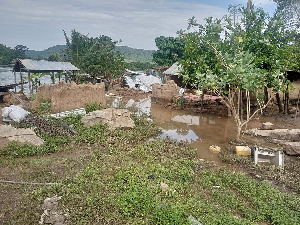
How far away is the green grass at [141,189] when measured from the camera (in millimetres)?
4645

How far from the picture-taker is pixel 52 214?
4.59 m

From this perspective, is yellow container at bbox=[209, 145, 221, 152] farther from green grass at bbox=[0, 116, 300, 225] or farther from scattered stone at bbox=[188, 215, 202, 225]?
scattered stone at bbox=[188, 215, 202, 225]

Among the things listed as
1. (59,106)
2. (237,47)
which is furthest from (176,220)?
(59,106)

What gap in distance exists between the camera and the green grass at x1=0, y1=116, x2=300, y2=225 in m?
4.64

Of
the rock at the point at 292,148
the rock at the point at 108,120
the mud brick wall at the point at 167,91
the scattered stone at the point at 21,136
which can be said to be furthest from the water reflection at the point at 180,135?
the mud brick wall at the point at 167,91

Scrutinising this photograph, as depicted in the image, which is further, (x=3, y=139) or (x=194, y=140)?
(x=194, y=140)

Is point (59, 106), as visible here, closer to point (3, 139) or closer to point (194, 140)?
point (3, 139)

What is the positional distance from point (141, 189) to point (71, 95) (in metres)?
8.17

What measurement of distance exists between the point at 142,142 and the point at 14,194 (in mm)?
4518

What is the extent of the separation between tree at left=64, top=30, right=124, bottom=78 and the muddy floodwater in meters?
8.27

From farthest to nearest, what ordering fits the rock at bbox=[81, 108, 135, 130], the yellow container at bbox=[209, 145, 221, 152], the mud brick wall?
the mud brick wall < the rock at bbox=[81, 108, 135, 130] < the yellow container at bbox=[209, 145, 221, 152]

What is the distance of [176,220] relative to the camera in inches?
171

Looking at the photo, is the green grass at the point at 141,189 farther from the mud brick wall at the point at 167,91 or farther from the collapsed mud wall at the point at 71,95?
the mud brick wall at the point at 167,91

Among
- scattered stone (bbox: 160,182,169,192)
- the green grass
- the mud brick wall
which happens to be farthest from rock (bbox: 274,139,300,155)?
the mud brick wall
